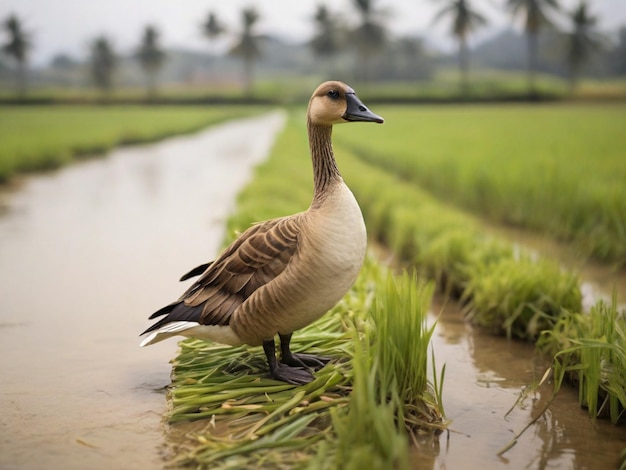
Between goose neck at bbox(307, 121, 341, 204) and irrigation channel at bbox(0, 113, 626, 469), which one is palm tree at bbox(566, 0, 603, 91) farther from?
goose neck at bbox(307, 121, 341, 204)

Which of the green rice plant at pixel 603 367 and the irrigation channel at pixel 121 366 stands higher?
the green rice plant at pixel 603 367

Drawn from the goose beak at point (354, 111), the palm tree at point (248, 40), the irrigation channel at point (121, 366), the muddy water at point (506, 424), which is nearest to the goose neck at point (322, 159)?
the goose beak at point (354, 111)

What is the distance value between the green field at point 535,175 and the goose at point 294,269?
278cm

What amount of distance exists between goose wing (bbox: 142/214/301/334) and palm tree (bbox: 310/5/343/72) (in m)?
64.3

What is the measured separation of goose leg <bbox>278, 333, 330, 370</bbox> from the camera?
3225 mm

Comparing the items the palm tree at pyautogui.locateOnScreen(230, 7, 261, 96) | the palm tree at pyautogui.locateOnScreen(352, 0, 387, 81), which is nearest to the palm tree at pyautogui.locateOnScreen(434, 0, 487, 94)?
the palm tree at pyautogui.locateOnScreen(352, 0, 387, 81)

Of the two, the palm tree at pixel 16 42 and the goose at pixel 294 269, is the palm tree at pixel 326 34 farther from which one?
the goose at pixel 294 269

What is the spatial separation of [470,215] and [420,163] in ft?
8.90

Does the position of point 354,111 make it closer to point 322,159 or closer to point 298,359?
point 322,159

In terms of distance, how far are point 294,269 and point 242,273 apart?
33 cm

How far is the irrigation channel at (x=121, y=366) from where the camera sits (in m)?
2.70

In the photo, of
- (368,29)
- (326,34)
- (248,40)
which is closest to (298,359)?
(368,29)

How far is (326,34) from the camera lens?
65.1 metres

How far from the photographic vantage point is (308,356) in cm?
332
